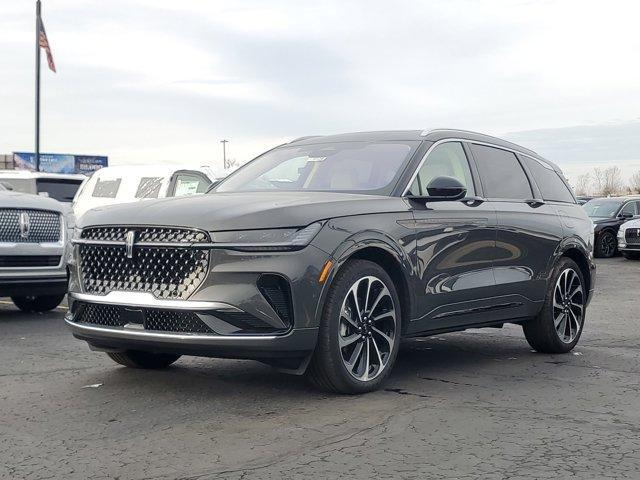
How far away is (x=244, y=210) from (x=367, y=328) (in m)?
1.09

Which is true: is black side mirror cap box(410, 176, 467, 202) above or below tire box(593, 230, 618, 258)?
above

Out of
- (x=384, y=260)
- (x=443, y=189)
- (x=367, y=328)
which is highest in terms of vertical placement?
(x=443, y=189)

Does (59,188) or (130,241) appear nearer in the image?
(130,241)

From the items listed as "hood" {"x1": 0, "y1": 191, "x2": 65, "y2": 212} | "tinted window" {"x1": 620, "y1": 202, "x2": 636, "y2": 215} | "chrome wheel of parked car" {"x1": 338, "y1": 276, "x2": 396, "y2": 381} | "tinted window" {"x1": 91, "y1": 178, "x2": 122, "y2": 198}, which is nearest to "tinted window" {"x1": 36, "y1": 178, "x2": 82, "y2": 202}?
"tinted window" {"x1": 91, "y1": 178, "x2": 122, "y2": 198}

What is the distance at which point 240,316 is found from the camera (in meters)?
5.46

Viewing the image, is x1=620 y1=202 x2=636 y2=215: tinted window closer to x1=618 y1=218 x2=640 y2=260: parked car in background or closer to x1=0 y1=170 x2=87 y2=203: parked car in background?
x1=618 y1=218 x2=640 y2=260: parked car in background

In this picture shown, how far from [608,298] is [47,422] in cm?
1009

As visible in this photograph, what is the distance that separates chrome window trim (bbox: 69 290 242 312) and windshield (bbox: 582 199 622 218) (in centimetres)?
2234

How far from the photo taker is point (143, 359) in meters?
6.73

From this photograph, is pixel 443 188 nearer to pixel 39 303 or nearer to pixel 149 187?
pixel 39 303

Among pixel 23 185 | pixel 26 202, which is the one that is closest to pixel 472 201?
pixel 26 202

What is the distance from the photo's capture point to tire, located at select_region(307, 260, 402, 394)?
18.7 ft

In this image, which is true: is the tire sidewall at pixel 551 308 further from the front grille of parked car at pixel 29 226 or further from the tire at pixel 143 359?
the front grille of parked car at pixel 29 226

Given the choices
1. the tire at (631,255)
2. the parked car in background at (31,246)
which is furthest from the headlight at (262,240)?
the tire at (631,255)
